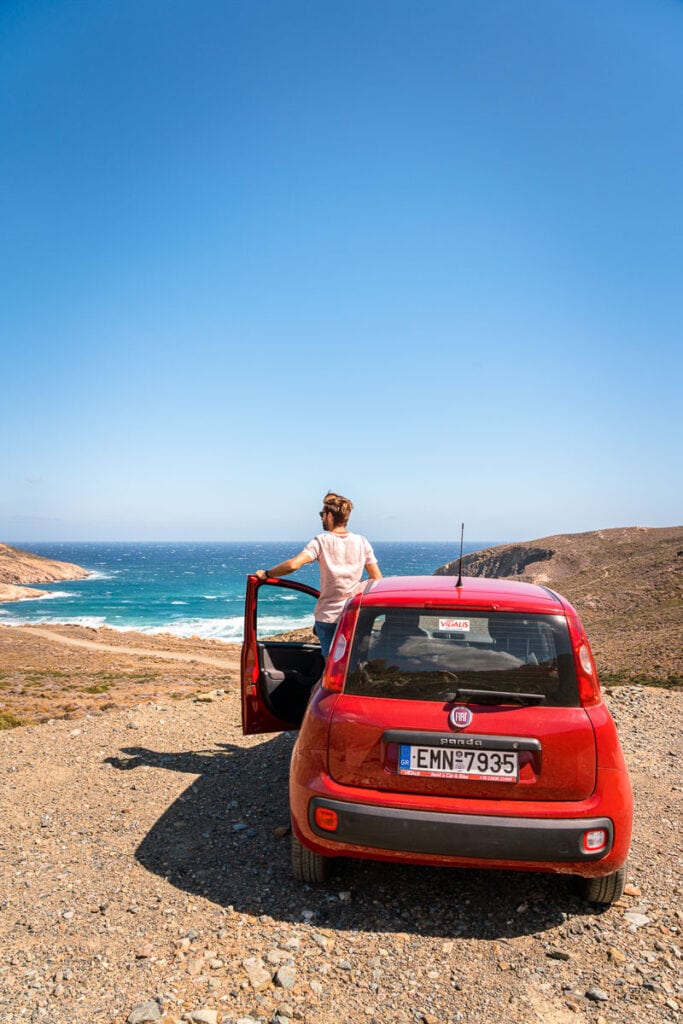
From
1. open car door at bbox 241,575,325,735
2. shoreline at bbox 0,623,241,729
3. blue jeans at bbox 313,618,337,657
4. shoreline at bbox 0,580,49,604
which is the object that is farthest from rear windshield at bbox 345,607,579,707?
shoreline at bbox 0,580,49,604

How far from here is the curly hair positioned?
18.4 feet

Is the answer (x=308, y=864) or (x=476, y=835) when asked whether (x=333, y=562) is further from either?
(x=476, y=835)

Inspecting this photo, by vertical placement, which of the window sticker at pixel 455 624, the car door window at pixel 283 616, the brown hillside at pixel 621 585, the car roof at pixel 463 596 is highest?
the car roof at pixel 463 596

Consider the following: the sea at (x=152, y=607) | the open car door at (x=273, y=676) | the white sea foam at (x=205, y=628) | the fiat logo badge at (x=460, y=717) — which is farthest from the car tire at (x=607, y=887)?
the white sea foam at (x=205, y=628)

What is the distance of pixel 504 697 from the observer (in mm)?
3291

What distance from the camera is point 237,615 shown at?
71.6 metres

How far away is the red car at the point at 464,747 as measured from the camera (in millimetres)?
3162

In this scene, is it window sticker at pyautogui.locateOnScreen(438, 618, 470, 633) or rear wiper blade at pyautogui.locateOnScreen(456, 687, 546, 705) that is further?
window sticker at pyautogui.locateOnScreen(438, 618, 470, 633)

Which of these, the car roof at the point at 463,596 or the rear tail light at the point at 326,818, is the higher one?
the car roof at the point at 463,596

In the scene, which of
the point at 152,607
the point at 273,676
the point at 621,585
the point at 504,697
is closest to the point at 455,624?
the point at 504,697

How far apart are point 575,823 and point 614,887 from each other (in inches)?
28.5

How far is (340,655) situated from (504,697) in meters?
0.93

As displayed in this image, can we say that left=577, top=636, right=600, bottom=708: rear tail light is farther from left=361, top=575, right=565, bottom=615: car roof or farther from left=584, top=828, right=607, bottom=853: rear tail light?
left=584, top=828, right=607, bottom=853: rear tail light

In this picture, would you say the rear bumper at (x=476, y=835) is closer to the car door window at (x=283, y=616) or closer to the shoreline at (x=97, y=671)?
the shoreline at (x=97, y=671)
